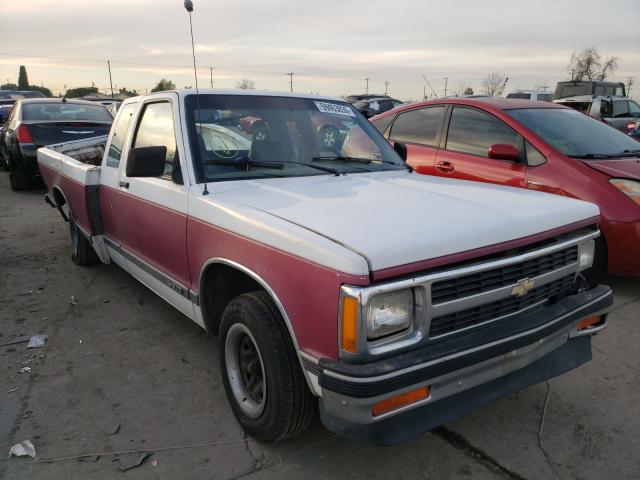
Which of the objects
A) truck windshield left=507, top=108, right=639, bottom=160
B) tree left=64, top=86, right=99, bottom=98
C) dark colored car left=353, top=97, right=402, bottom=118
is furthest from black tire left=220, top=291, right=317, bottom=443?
tree left=64, top=86, right=99, bottom=98

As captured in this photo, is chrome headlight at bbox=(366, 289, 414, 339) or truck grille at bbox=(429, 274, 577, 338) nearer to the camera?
chrome headlight at bbox=(366, 289, 414, 339)

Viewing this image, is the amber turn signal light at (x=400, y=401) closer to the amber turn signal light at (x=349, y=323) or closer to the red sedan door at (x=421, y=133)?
the amber turn signal light at (x=349, y=323)

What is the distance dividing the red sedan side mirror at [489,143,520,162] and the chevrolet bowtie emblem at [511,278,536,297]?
2698mm

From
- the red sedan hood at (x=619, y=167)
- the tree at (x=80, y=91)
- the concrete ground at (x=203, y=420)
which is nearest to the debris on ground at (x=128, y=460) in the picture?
the concrete ground at (x=203, y=420)

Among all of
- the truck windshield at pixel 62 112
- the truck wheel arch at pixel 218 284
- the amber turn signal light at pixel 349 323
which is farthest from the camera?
the truck windshield at pixel 62 112

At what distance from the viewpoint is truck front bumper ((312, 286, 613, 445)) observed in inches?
75.3

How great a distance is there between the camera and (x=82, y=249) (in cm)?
533

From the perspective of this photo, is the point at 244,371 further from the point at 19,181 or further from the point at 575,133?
the point at 19,181

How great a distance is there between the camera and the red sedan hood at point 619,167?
4.34m

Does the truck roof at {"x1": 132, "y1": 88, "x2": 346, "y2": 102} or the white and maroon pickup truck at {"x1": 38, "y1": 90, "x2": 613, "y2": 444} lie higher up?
the truck roof at {"x1": 132, "y1": 88, "x2": 346, "y2": 102}

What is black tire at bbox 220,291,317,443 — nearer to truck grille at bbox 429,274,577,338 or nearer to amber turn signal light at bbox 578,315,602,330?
truck grille at bbox 429,274,577,338

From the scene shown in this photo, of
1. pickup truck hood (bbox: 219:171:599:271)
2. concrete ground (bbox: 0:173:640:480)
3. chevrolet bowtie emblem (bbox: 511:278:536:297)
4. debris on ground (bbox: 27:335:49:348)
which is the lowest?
concrete ground (bbox: 0:173:640:480)

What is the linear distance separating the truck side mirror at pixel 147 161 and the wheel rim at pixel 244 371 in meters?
1.09

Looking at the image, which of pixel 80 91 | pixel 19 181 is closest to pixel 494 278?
pixel 19 181
